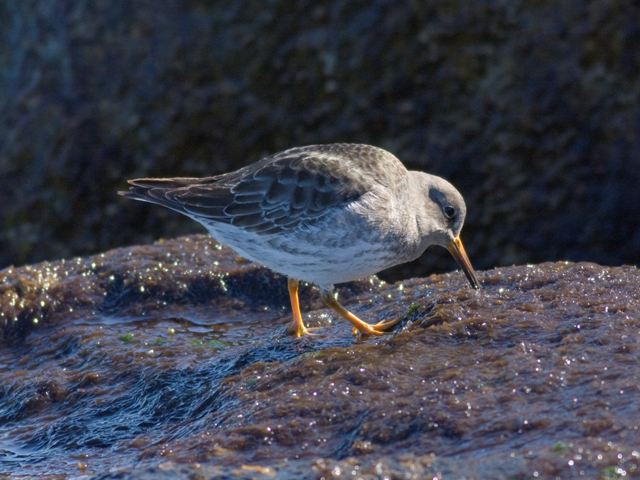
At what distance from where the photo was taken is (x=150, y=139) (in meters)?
10.2

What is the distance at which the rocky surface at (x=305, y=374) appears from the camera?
428cm

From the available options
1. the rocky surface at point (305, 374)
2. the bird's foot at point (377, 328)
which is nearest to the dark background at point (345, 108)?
the rocky surface at point (305, 374)

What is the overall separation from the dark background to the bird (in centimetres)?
230

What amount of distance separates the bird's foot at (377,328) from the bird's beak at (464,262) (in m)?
0.57

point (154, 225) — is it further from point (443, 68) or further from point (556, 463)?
point (556, 463)

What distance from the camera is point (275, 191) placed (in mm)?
6828

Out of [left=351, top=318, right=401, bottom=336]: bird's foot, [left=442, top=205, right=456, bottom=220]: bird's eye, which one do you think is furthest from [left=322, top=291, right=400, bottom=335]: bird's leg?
[left=442, top=205, right=456, bottom=220]: bird's eye

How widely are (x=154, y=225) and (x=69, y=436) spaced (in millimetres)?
4805

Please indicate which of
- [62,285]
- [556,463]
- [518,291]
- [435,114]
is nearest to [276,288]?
[62,285]

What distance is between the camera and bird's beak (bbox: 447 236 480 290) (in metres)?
6.61

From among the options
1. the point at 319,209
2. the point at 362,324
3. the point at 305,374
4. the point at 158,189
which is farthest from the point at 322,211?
the point at 305,374

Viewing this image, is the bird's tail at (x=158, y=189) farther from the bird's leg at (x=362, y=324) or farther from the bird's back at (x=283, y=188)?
the bird's leg at (x=362, y=324)

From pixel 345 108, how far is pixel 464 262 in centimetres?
314

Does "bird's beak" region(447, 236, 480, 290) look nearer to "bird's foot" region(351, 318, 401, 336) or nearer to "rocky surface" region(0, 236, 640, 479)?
"rocky surface" region(0, 236, 640, 479)
